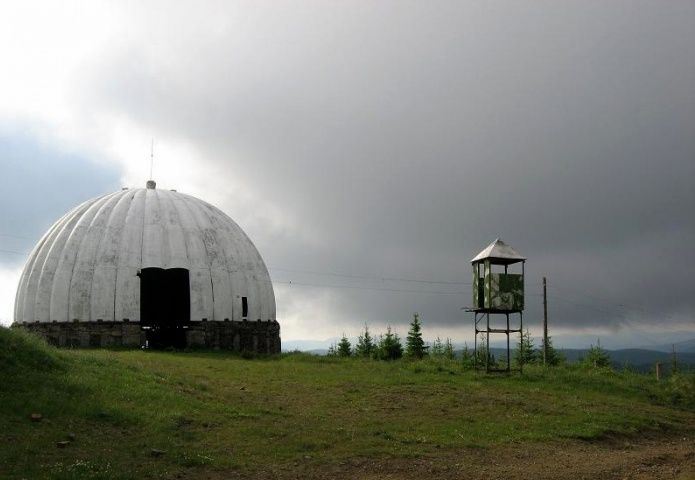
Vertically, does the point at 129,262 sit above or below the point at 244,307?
above

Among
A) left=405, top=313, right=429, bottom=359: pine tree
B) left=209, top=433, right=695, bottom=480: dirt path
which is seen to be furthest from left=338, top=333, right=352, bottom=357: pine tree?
left=209, top=433, right=695, bottom=480: dirt path

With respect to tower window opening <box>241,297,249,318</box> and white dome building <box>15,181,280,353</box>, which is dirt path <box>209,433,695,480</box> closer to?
white dome building <box>15,181,280,353</box>

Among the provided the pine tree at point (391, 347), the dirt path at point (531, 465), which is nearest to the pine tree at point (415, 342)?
the pine tree at point (391, 347)

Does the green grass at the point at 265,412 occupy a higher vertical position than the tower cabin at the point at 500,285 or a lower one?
lower

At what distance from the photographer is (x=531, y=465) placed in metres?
15.4

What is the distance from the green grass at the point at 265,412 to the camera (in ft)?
46.0

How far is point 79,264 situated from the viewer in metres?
37.3

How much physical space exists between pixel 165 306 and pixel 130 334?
9.75 feet

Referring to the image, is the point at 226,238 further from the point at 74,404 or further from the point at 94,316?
the point at 74,404

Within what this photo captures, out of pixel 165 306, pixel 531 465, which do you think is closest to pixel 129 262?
pixel 165 306

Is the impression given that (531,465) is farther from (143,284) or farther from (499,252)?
(143,284)

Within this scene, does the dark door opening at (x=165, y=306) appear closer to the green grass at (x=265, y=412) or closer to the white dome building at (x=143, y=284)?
the white dome building at (x=143, y=284)

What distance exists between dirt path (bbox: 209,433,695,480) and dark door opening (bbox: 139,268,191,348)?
24.1m

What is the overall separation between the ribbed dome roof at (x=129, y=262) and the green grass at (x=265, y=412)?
8473 millimetres
